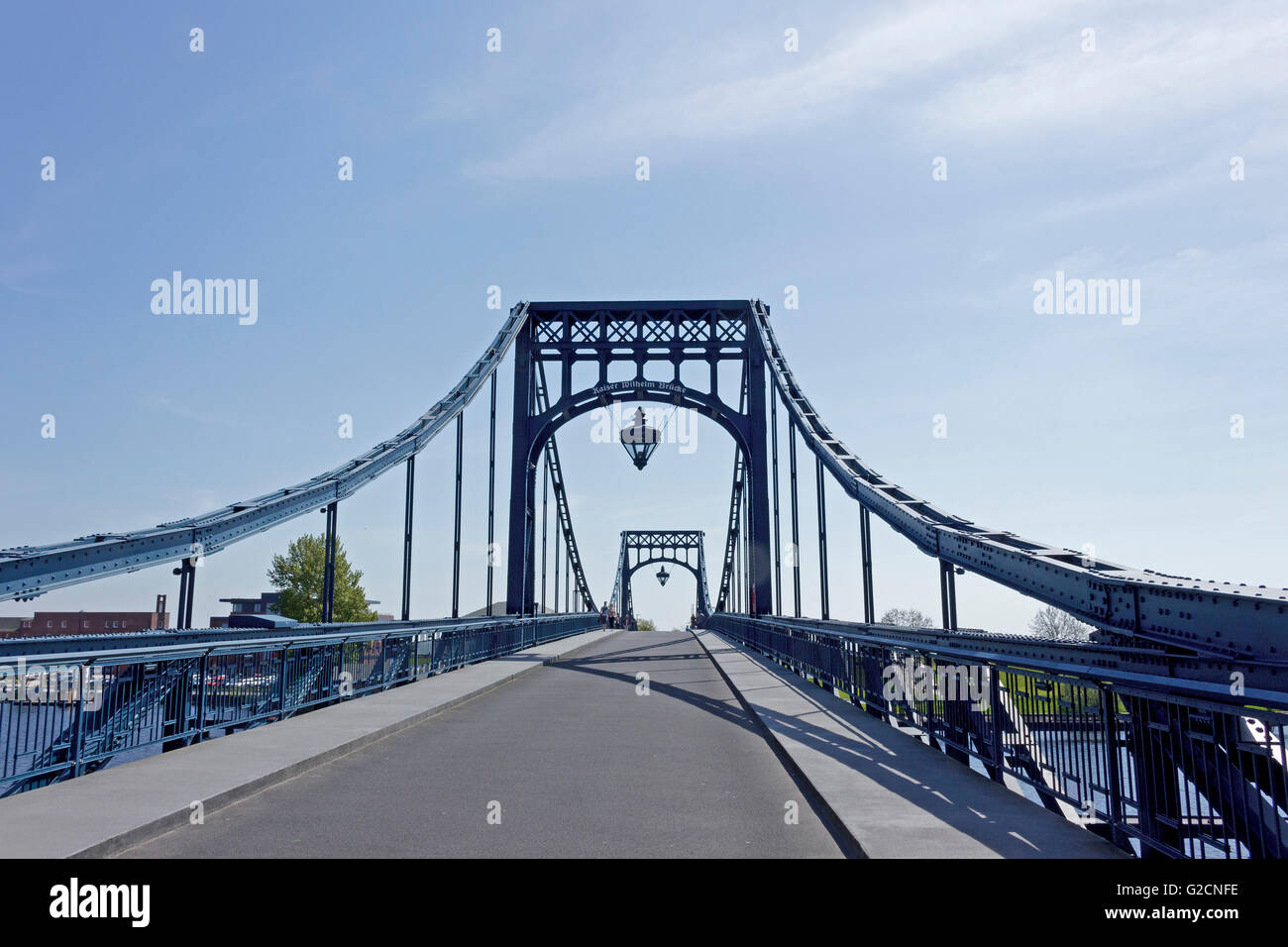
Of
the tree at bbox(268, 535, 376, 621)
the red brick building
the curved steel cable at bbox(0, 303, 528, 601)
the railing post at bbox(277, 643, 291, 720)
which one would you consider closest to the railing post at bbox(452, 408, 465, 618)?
the curved steel cable at bbox(0, 303, 528, 601)

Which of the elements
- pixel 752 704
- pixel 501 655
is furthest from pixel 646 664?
pixel 752 704

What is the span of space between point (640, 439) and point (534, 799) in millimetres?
31116

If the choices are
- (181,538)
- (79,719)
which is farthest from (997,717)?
(181,538)

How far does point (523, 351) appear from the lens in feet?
110

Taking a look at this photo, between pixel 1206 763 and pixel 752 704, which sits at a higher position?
pixel 1206 763

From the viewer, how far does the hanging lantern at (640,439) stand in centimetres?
→ 3781

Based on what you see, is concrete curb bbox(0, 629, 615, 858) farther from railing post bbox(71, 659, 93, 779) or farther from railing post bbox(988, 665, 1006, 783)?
railing post bbox(988, 665, 1006, 783)

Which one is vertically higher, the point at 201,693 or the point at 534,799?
the point at 201,693

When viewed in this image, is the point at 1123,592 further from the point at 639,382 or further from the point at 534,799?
the point at 639,382

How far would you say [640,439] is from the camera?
3806cm
